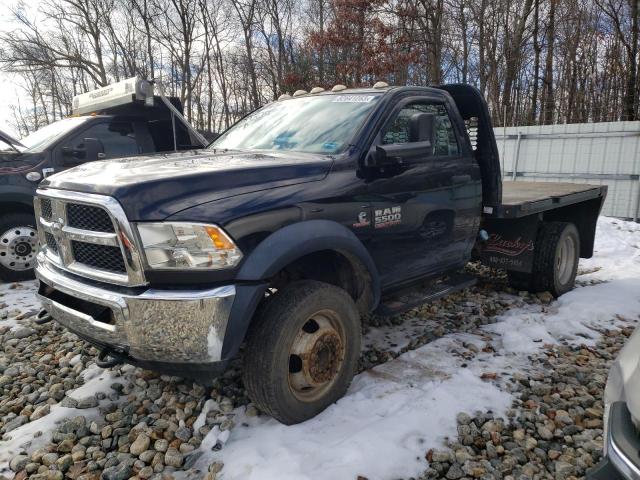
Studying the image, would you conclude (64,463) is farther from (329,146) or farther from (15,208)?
(15,208)

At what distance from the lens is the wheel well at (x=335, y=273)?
9.88 feet

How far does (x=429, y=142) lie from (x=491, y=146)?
1.48 metres

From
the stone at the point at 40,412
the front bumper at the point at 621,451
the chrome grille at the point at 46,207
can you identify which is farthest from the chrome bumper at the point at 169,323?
the front bumper at the point at 621,451

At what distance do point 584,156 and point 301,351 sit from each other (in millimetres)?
10977

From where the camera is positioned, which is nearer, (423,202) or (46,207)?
(46,207)

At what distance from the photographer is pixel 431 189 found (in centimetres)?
361

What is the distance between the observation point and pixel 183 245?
7.48ft

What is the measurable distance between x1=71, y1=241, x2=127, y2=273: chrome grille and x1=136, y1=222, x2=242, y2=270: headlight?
9.4 inches

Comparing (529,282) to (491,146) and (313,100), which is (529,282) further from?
(313,100)

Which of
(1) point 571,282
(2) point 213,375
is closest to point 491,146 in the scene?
(1) point 571,282

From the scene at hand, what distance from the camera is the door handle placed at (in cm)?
388

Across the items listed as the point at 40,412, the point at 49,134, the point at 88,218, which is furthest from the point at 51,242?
the point at 49,134

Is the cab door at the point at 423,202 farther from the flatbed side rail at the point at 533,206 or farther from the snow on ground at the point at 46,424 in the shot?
the snow on ground at the point at 46,424

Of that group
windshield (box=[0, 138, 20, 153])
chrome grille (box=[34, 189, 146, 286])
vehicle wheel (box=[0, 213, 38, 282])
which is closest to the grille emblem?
chrome grille (box=[34, 189, 146, 286])
